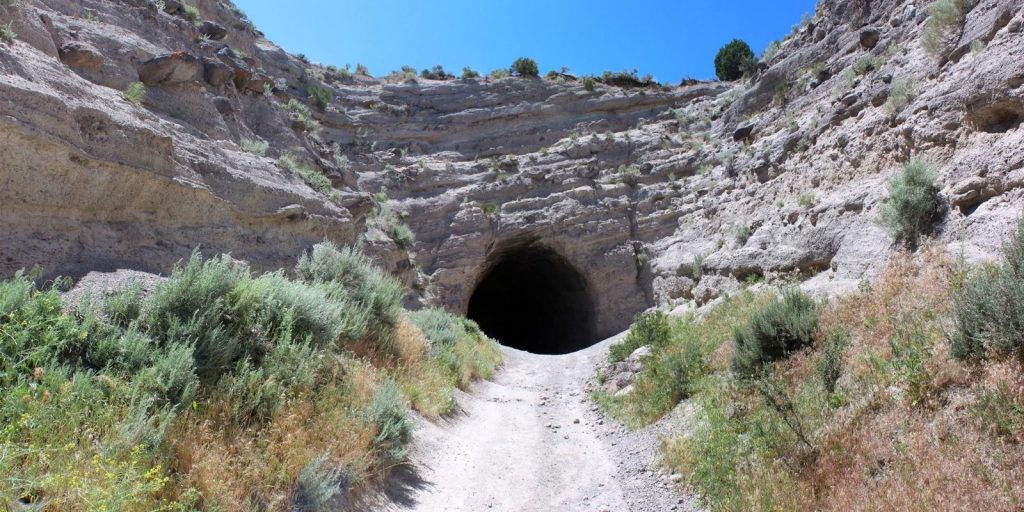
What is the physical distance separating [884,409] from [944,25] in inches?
379

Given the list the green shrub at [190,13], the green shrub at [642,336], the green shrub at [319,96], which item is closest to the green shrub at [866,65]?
the green shrub at [642,336]

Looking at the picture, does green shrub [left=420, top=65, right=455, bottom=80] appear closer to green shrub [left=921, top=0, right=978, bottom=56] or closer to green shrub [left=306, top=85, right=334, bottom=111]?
green shrub [left=306, top=85, right=334, bottom=111]

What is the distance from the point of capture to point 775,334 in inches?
247

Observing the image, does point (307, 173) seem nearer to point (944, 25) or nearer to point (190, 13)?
point (190, 13)

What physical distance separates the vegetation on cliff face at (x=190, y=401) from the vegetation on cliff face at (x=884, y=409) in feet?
10.8

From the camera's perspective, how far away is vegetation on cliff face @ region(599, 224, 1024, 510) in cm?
342

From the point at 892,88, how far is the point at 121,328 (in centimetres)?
1347

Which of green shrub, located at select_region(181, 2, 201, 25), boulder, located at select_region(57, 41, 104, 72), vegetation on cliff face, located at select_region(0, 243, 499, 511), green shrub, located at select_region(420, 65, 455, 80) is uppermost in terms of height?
green shrub, located at select_region(420, 65, 455, 80)

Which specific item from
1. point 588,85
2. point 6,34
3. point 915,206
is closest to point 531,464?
point 915,206

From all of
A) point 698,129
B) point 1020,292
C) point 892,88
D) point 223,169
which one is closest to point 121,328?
point 223,169

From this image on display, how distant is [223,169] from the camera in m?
9.79

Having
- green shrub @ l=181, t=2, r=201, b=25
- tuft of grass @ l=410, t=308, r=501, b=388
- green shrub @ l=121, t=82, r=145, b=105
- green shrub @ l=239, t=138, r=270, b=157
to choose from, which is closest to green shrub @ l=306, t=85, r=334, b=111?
green shrub @ l=181, t=2, r=201, b=25

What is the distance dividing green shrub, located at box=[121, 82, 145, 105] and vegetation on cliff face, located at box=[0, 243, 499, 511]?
4.89 m

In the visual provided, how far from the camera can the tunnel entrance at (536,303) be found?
890 inches
